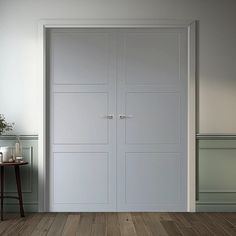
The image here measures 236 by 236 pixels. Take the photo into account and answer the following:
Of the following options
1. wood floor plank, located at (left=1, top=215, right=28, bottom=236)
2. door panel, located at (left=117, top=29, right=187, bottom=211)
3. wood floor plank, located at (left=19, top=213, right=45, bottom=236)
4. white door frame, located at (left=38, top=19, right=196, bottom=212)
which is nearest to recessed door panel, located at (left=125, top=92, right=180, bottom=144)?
door panel, located at (left=117, top=29, right=187, bottom=211)

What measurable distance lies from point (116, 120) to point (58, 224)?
1.32 metres

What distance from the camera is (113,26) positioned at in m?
5.44

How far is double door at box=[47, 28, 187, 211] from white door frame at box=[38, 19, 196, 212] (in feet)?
0.22

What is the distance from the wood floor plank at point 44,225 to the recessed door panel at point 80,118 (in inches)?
31.9

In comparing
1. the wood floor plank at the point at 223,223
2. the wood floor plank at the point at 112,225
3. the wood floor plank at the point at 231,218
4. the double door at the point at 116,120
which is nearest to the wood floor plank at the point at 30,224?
the double door at the point at 116,120

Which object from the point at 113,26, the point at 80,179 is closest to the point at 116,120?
the point at 80,179

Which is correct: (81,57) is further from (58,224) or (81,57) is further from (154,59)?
(58,224)

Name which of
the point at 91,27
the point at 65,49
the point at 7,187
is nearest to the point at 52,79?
the point at 65,49

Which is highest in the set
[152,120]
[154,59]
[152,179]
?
[154,59]

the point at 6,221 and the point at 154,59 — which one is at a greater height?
the point at 154,59

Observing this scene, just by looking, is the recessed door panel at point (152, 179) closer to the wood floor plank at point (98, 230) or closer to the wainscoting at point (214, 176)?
the wainscoting at point (214, 176)

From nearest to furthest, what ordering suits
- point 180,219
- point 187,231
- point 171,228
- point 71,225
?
1. point 187,231
2. point 171,228
3. point 71,225
4. point 180,219

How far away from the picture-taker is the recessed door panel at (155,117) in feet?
18.0

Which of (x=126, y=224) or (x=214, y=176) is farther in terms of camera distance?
(x=214, y=176)
